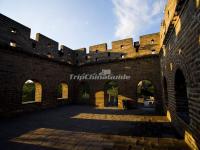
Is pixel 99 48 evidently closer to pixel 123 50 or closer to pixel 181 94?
pixel 123 50

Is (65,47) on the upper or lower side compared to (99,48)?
upper

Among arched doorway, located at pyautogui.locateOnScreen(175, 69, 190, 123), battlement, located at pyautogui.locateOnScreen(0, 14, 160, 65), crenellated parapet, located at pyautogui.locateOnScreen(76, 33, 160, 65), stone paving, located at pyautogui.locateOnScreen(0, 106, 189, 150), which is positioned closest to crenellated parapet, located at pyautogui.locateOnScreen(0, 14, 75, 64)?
battlement, located at pyautogui.locateOnScreen(0, 14, 160, 65)

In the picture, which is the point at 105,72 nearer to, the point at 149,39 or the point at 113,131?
the point at 149,39

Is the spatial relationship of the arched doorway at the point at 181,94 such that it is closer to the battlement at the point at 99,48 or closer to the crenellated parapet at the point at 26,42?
the battlement at the point at 99,48

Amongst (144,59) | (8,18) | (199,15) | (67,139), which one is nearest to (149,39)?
Answer: (144,59)

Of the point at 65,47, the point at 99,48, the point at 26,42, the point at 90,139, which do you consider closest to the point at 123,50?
the point at 99,48

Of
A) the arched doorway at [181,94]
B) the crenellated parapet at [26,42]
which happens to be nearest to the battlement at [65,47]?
the crenellated parapet at [26,42]

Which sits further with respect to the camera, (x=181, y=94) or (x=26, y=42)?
(x=26, y=42)

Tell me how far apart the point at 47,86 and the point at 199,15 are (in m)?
11.0

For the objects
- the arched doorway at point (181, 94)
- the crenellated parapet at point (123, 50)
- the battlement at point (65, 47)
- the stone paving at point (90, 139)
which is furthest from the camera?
the crenellated parapet at point (123, 50)

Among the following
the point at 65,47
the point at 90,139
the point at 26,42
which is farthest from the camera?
the point at 65,47

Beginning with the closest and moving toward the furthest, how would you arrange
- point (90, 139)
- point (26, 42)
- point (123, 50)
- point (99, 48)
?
point (90, 139), point (26, 42), point (123, 50), point (99, 48)

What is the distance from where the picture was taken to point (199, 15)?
267cm

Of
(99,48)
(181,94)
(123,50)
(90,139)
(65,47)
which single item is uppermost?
(65,47)
